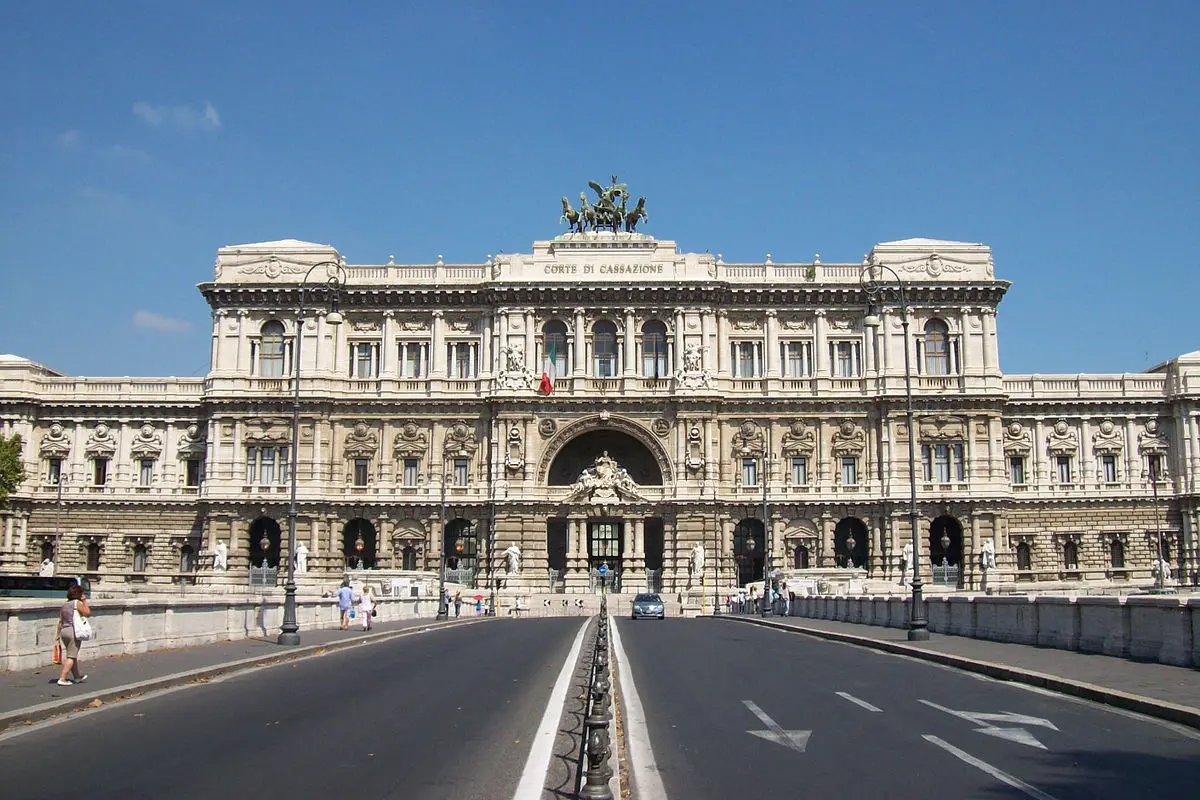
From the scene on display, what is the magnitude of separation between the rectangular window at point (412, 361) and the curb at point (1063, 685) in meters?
49.0

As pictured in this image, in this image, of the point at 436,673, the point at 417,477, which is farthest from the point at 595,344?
the point at 436,673

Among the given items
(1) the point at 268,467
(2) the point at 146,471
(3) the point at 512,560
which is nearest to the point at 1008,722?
(3) the point at 512,560

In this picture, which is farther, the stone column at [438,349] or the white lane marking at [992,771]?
the stone column at [438,349]

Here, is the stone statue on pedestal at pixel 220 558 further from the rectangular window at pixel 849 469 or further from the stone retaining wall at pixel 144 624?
the rectangular window at pixel 849 469

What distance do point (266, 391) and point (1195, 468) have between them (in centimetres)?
5967

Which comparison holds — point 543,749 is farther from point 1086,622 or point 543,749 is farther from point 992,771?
point 1086,622

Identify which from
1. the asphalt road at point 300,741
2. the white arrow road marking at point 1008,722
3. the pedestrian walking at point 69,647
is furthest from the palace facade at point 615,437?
the white arrow road marking at point 1008,722

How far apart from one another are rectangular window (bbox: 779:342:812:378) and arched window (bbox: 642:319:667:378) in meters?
7.62

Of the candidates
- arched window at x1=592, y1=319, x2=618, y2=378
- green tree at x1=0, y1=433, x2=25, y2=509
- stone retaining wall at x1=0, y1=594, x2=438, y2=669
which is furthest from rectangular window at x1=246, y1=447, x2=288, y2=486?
stone retaining wall at x1=0, y1=594, x2=438, y2=669

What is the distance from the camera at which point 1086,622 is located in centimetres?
2634

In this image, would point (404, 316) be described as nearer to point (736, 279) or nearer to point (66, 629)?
point (736, 279)

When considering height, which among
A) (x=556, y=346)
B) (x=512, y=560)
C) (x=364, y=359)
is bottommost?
(x=512, y=560)

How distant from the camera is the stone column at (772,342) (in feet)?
254

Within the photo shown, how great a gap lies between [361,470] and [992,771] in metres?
67.2
